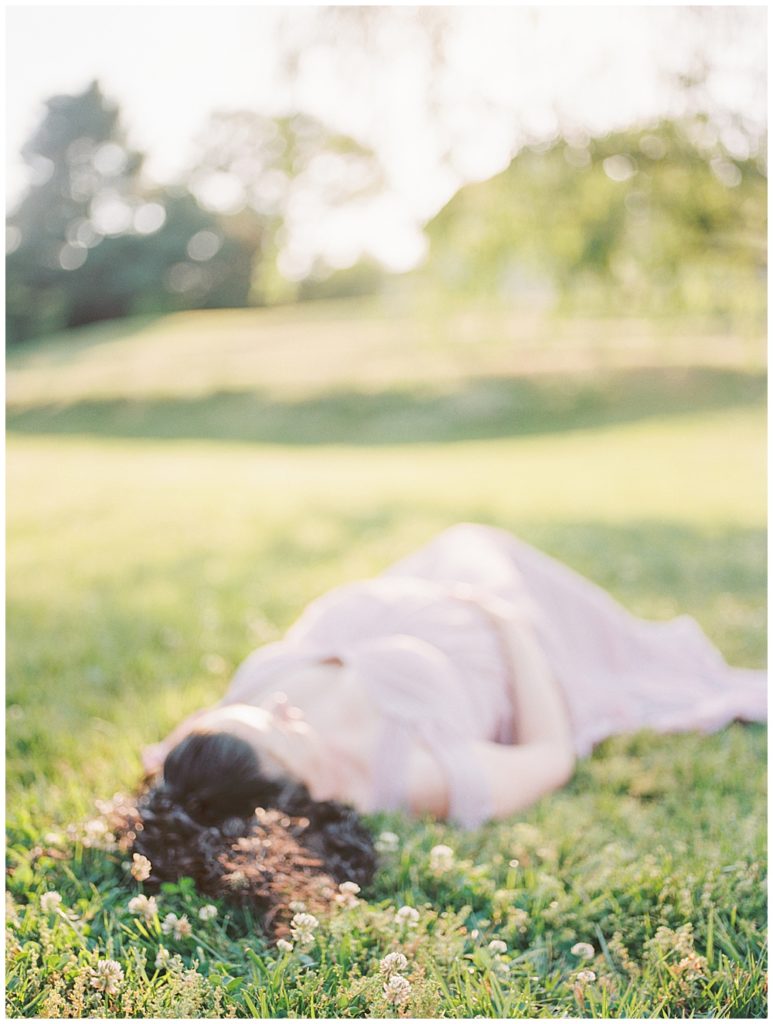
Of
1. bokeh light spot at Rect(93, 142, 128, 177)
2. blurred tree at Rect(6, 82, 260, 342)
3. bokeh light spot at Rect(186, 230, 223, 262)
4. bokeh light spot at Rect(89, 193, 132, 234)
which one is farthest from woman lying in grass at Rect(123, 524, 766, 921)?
bokeh light spot at Rect(186, 230, 223, 262)

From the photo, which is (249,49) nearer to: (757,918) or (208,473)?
(757,918)

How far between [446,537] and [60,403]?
524 inches

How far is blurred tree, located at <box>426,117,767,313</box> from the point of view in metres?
6.98

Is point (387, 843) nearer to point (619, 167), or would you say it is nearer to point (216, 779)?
point (216, 779)

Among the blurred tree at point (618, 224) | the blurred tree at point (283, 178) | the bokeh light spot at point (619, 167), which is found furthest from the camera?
the blurred tree at point (283, 178)

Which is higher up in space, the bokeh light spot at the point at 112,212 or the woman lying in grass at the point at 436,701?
the bokeh light spot at the point at 112,212

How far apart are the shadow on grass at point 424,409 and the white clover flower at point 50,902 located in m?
14.3

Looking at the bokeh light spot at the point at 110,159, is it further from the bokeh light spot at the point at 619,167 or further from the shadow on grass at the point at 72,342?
the shadow on grass at the point at 72,342

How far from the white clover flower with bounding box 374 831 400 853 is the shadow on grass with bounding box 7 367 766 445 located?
14181mm

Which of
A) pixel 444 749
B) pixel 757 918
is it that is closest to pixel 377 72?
pixel 444 749

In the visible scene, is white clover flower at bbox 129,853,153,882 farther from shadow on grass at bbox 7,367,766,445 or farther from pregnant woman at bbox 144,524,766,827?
shadow on grass at bbox 7,367,766,445

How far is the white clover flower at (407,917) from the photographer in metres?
2.04

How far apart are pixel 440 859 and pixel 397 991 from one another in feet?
1.69

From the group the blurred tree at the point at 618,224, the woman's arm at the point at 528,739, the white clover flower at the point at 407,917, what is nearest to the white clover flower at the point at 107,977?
the white clover flower at the point at 407,917
